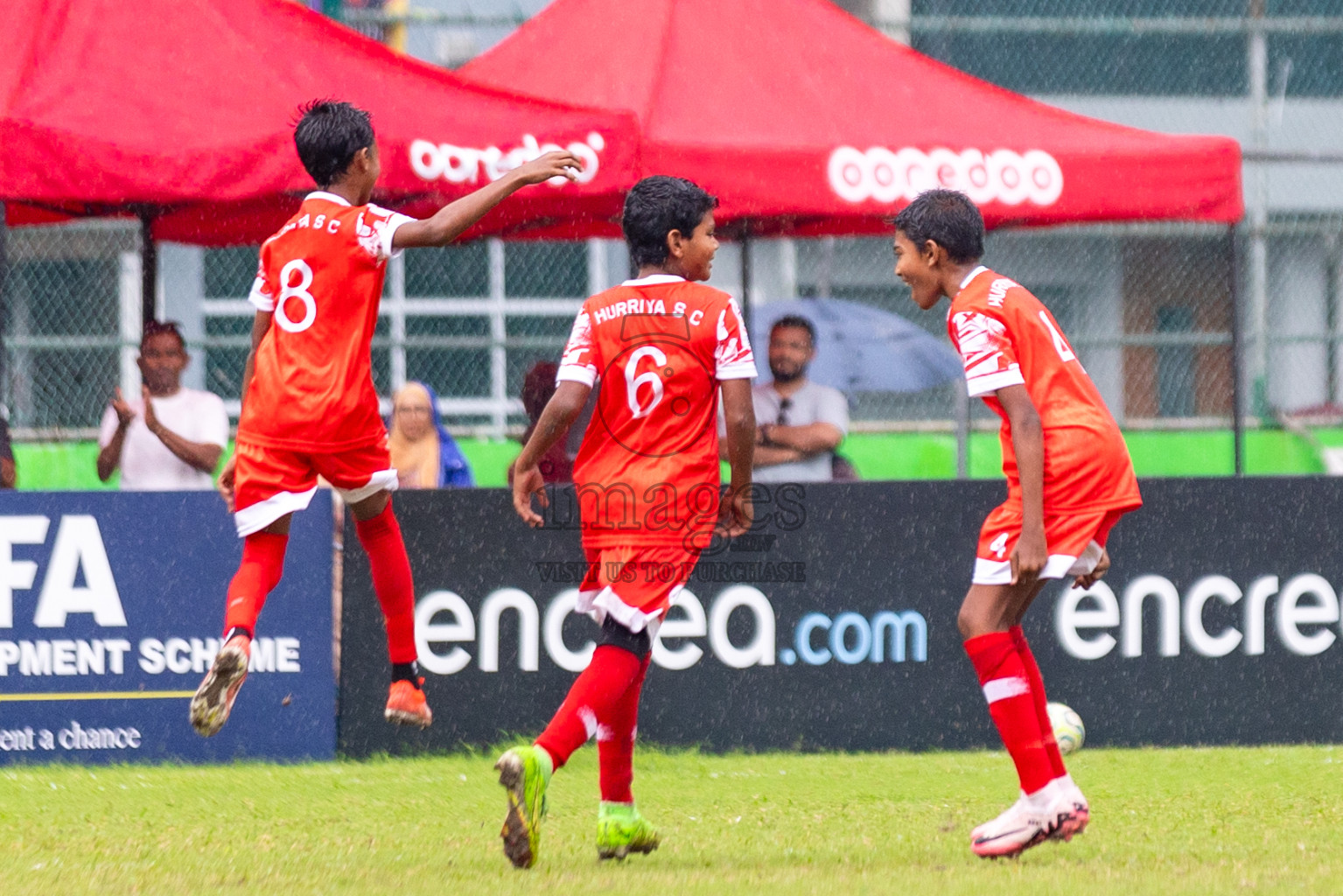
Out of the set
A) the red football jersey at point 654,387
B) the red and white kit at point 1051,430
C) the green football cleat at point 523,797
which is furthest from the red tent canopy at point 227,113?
the green football cleat at point 523,797

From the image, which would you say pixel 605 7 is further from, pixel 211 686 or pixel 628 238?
pixel 211 686

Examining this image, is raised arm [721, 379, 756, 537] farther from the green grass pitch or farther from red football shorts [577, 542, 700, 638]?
the green grass pitch

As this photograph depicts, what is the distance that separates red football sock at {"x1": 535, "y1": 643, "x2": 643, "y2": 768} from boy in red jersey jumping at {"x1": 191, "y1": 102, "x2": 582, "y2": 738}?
87 cm

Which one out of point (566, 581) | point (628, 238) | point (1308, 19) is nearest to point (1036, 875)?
point (628, 238)

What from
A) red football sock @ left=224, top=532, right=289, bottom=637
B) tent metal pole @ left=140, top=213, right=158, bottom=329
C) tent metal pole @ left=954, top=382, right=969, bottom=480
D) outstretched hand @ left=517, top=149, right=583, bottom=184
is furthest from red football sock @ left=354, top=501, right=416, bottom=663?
tent metal pole @ left=954, top=382, right=969, bottom=480

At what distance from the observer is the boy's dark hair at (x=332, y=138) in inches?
199

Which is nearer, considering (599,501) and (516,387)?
(599,501)

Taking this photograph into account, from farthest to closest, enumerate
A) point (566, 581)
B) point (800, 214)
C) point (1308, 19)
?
point (1308, 19), point (800, 214), point (566, 581)

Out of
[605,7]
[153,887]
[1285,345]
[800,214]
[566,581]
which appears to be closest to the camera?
[153,887]

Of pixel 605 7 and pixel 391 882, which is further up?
pixel 605 7

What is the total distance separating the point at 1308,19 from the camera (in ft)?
42.7

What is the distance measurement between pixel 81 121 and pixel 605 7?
120 inches

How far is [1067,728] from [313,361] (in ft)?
11.2

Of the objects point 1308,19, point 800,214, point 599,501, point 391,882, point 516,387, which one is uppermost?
point 1308,19
